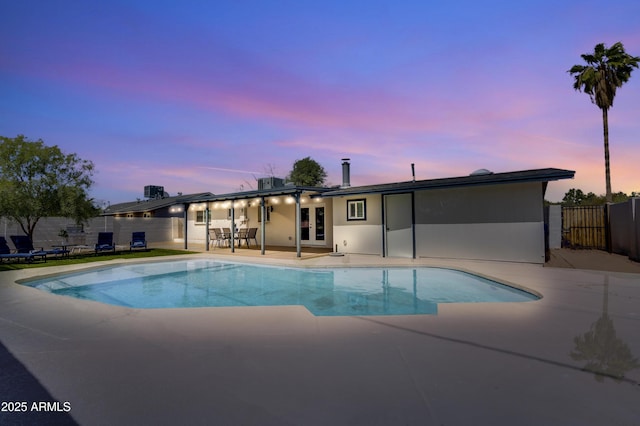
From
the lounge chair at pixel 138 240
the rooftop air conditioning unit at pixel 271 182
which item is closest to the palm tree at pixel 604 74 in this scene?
the rooftop air conditioning unit at pixel 271 182

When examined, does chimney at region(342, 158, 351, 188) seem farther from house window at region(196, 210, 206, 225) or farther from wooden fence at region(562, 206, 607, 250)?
house window at region(196, 210, 206, 225)

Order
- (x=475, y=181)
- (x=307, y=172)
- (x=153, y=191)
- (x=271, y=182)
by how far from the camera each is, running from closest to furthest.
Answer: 1. (x=475, y=181)
2. (x=271, y=182)
3. (x=153, y=191)
4. (x=307, y=172)

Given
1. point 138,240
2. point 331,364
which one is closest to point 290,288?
point 331,364

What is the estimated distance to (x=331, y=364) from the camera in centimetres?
298

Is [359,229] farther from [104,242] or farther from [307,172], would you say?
[307,172]

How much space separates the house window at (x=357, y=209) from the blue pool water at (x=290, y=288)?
3.56 meters

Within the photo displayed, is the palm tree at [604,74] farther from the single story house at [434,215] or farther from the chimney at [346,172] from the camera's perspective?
the chimney at [346,172]

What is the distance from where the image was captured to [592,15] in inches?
395

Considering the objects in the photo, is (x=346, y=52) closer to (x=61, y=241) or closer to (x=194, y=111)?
(x=194, y=111)

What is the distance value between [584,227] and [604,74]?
32.4 feet

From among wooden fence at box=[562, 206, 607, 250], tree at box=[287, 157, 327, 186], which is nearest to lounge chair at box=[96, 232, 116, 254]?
wooden fence at box=[562, 206, 607, 250]

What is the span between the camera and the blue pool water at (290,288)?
6.30 metres

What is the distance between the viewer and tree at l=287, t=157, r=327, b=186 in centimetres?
4444

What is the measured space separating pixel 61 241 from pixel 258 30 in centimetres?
Result: 1459
